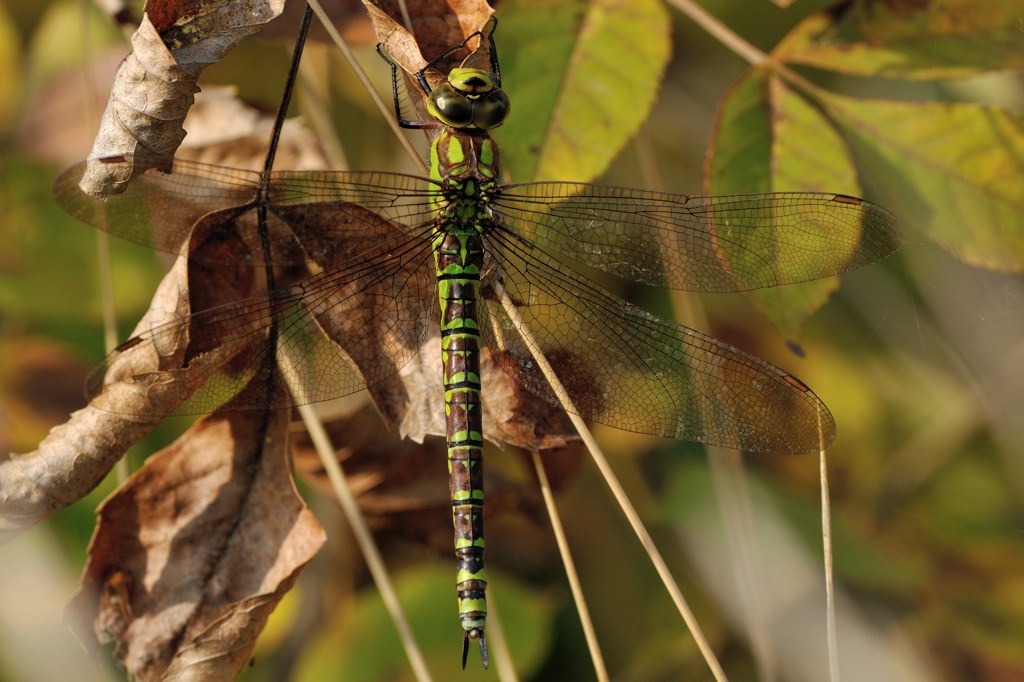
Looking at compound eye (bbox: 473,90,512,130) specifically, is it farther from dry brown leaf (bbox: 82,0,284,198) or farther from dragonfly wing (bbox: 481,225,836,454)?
dry brown leaf (bbox: 82,0,284,198)

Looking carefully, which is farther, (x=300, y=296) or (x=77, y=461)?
(x=300, y=296)

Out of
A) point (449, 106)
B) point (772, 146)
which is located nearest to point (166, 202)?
point (449, 106)

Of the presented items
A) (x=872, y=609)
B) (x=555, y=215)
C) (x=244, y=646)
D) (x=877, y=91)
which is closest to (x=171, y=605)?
(x=244, y=646)

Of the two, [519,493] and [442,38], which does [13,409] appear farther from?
[442,38]

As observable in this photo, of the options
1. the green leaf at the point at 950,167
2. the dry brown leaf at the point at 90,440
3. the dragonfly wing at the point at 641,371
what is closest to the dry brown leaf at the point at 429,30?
the dragonfly wing at the point at 641,371

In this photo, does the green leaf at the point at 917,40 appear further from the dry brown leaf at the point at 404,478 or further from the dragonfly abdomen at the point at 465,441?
the dry brown leaf at the point at 404,478

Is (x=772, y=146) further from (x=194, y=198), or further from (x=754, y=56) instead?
(x=194, y=198)
